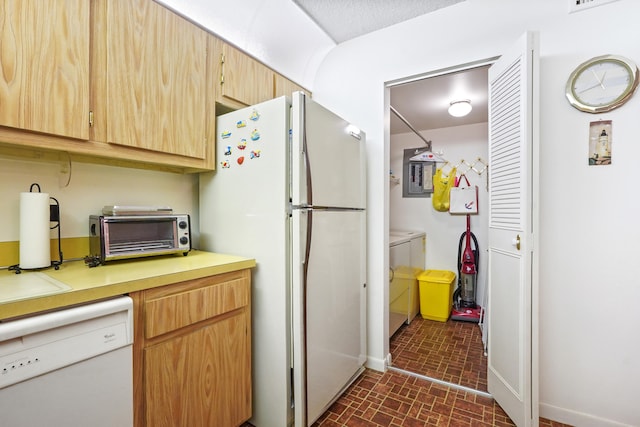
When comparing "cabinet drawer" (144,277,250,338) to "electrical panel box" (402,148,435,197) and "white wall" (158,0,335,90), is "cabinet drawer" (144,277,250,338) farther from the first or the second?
"electrical panel box" (402,148,435,197)

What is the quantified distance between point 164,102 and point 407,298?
9.14ft

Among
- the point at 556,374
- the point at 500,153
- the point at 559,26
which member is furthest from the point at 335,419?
the point at 559,26

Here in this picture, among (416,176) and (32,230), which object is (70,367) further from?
(416,176)

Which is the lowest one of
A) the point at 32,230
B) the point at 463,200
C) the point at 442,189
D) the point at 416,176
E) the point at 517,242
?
the point at 517,242

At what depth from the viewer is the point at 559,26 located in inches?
64.1

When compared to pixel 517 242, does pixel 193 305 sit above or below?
below

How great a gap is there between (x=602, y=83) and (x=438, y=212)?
2.54m

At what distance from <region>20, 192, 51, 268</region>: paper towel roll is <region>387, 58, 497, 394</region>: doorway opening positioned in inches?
88.4

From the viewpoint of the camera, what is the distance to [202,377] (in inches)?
52.8

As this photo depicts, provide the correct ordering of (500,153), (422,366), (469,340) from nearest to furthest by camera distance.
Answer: (500,153) < (422,366) < (469,340)

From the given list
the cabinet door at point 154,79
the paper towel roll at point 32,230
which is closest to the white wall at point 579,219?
the cabinet door at point 154,79

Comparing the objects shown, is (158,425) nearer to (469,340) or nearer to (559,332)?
(559,332)

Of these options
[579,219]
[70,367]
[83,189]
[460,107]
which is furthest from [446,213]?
[70,367]

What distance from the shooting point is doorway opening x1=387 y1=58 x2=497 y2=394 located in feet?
7.39
